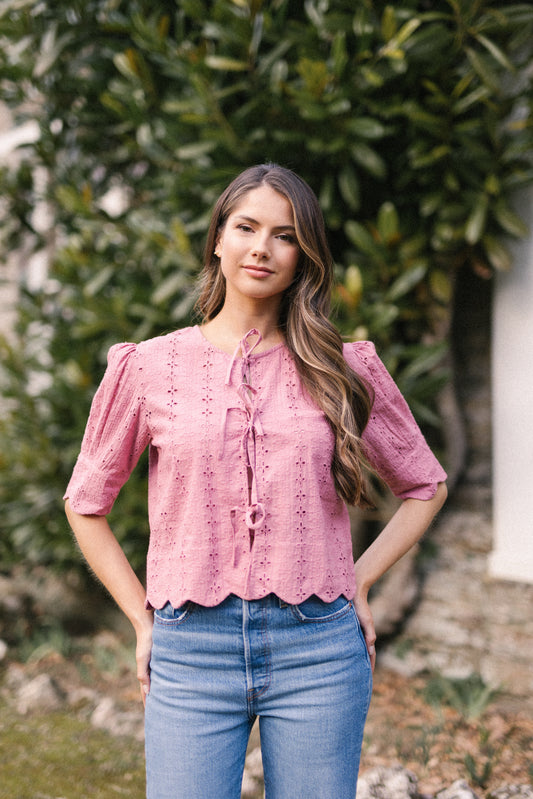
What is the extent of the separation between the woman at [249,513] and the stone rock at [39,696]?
2.13 meters

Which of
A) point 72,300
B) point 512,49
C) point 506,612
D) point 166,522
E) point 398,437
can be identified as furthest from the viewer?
point 72,300

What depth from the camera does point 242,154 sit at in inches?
124

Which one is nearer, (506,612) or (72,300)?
(506,612)

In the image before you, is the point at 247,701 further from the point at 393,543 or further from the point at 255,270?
the point at 255,270

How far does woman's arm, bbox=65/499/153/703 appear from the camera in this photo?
60.1 inches

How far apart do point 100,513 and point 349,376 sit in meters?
0.61

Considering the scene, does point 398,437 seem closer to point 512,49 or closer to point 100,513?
point 100,513

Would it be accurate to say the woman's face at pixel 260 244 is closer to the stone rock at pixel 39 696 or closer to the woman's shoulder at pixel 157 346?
the woman's shoulder at pixel 157 346

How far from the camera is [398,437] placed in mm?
1685

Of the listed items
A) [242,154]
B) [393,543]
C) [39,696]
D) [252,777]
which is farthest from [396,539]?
[39,696]

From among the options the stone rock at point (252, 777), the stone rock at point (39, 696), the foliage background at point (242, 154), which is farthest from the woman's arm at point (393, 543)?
the stone rock at point (39, 696)

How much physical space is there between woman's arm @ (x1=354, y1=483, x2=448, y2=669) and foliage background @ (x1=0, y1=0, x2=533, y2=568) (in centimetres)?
106

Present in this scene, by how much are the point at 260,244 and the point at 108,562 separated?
2.46 ft

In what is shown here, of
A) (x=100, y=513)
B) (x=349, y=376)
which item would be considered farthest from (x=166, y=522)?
(x=349, y=376)
